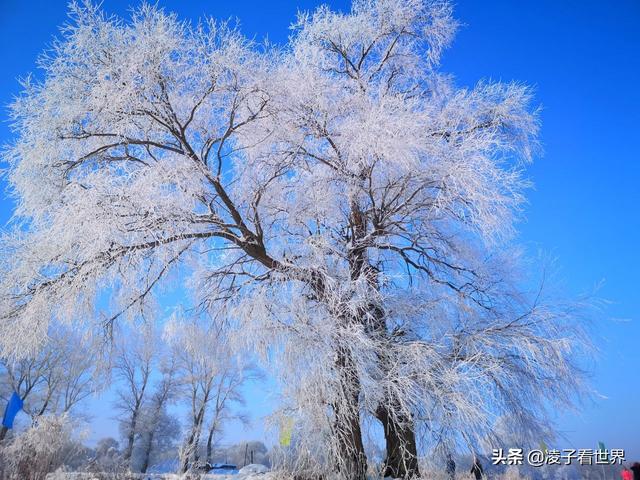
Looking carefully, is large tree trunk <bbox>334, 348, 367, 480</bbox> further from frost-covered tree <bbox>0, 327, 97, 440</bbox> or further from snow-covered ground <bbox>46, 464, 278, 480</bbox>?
frost-covered tree <bbox>0, 327, 97, 440</bbox>

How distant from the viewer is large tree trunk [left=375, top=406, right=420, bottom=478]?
23.1ft

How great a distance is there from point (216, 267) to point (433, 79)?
675 centimetres

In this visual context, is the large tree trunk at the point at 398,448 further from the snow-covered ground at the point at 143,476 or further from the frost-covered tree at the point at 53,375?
the frost-covered tree at the point at 53,375

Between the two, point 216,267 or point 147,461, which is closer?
point 216,267

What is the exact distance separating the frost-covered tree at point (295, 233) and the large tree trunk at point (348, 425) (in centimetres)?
4

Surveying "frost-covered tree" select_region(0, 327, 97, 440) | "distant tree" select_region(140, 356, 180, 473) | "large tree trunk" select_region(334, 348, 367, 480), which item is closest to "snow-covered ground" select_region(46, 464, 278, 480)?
"large tree trunk" select_region(334, 348, 367, 480)

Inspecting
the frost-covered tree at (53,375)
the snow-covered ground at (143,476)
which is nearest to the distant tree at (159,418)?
the frost-covered tree at (53,375)

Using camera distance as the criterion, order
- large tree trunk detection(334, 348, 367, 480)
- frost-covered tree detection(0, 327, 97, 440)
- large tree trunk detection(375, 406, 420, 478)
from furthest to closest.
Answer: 1. frost-covered tree detection(0, 327, 97, 440)
2. large tree trunk detection(375, 406, 420, 478)
3. large tree trunk detection(334, 348, 367, 480)

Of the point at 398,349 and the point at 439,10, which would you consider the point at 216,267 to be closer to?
the point at 398,349

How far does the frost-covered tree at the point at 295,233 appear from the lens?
6523 mm

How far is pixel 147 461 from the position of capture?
78.4 feet

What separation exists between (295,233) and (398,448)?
14.0 ft

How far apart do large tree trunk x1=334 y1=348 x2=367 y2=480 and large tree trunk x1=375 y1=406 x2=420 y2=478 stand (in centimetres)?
51

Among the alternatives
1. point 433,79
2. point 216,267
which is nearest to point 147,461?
point 216,267
